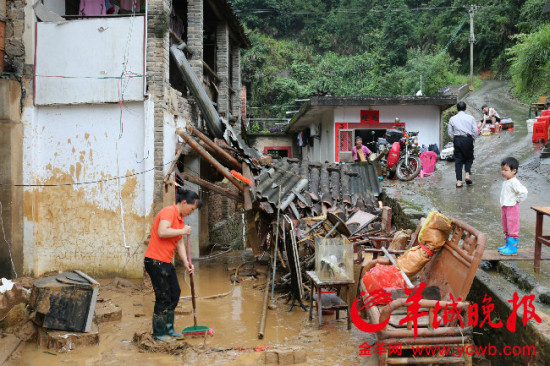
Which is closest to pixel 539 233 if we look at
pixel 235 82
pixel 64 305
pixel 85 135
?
pixel 64 305

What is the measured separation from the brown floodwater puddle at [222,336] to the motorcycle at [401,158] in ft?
20.3

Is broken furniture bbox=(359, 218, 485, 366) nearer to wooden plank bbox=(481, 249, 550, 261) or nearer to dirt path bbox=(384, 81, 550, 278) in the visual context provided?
wooden plank bbox=(481, 249, 550, 261)

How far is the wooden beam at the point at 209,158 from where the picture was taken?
9398 millimetres

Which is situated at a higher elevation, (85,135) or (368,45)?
(368,45)

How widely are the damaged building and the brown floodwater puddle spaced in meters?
1.52

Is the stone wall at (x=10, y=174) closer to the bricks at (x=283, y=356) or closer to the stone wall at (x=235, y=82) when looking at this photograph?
the bricks at (x=283, y=356)

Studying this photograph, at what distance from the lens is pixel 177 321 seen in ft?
23.1

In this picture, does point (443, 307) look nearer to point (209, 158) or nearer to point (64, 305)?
point (64, 305)

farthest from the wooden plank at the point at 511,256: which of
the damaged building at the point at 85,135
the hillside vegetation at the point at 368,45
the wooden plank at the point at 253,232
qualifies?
the hillside vegetation at the point at 368,45

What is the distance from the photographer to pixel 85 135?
32.9ft

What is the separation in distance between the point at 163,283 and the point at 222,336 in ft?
4.19

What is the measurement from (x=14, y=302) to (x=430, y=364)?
5.30 meters

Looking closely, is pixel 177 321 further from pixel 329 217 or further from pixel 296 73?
pixel 296 73

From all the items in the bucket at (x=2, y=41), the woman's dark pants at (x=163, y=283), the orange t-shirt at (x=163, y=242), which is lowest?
the woman's dark pants at (x=163, y=283)
